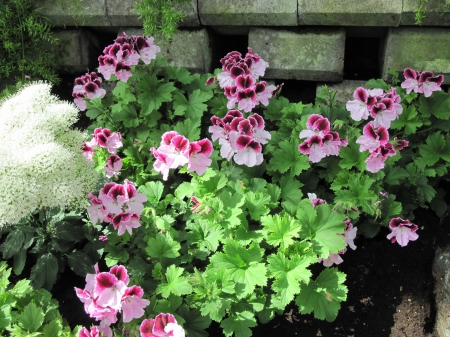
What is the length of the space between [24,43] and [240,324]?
2.14 meters

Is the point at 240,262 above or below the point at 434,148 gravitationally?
below

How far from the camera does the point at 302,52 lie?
278 cm

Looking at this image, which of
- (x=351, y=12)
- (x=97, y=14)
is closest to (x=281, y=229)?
(x=351, y=12)

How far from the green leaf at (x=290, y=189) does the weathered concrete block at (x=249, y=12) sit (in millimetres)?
1032

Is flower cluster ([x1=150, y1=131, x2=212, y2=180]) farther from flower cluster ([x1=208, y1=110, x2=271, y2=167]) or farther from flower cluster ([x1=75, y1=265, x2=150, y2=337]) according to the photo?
flower cluster ([x1=75, y1=265, x2=150, y2=337])

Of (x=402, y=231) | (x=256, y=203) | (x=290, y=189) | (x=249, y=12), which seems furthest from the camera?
(x=249, y=12)

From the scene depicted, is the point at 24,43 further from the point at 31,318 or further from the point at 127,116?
the point at 31,318

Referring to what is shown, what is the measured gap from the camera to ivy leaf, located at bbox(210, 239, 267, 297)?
71.2 inches

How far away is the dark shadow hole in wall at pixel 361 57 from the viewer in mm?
2959

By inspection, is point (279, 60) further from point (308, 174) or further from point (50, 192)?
point (50, 192)

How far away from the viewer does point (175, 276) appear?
5.96ft

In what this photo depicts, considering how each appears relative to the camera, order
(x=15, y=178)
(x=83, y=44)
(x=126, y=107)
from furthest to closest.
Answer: (x=83, y=44) → (x=126, y=107) → (x=15, y=178)

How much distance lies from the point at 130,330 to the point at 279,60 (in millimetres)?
1765

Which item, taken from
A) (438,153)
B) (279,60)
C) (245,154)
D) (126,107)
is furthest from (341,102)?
(126,107)
